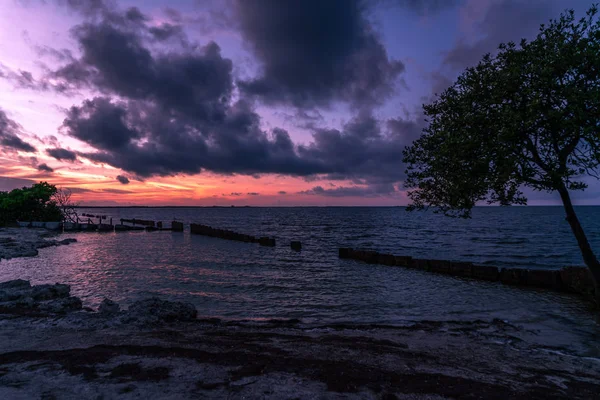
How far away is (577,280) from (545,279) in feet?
6.20

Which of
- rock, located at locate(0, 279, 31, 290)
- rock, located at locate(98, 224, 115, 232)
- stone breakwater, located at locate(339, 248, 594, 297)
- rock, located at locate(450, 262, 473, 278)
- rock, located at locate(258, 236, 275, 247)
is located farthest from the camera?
rock, located at locate(98, 224, 115, 232)

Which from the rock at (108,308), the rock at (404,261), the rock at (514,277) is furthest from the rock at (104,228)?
the rock at (514,277)

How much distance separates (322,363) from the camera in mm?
7324

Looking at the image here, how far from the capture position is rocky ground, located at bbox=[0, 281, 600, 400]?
5.95m

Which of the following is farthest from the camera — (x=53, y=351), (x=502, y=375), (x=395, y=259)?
(x=395, y=259)

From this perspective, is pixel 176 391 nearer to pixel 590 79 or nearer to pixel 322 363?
pixel 322 363

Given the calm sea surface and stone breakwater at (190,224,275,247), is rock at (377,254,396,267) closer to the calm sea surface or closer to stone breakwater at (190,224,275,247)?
the calm sea surface

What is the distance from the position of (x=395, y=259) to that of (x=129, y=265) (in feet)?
73.2

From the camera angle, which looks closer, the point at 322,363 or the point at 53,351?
the point at 322,363

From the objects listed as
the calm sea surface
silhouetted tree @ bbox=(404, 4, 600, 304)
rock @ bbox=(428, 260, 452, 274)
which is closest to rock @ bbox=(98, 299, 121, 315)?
the calm sea surface

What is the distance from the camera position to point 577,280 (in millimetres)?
17031

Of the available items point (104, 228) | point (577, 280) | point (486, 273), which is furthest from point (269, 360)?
point (104, 228)

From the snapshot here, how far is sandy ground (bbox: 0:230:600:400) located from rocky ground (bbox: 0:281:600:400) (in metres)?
0.03

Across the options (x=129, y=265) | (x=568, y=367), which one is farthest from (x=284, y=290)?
(x=129, y=265)
